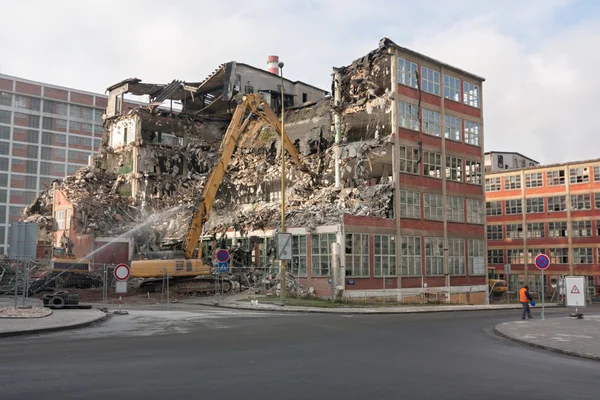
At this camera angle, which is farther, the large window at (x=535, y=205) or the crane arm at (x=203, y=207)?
the large window at (x=535, y=205)

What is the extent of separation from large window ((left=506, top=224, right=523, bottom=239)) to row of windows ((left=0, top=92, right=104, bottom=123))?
75.0 m

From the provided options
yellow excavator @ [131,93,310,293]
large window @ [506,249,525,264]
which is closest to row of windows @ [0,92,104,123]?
yellow excavator @ [131,93,310,293]

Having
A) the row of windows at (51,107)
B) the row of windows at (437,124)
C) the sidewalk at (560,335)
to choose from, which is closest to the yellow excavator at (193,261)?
the row of windows at (437,124)

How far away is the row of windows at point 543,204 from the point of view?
206 ft

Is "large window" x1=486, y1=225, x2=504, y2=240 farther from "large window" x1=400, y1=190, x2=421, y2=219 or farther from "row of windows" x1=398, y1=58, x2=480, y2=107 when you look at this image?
"large window" x1=400, y1=190, x2=421, y2=219

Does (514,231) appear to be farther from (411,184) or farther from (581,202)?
(411,184)

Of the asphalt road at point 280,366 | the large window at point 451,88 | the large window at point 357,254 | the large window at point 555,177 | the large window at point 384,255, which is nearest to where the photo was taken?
the asphalt road at point 280,366

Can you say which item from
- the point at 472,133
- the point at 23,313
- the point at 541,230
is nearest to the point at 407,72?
the point at 472,133

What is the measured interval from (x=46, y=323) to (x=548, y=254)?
201ft

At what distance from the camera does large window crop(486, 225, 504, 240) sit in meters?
70.1

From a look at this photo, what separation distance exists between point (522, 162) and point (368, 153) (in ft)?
164

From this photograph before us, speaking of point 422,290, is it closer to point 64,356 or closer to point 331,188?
point 331,188

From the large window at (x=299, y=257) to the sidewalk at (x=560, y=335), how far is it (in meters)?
16.9

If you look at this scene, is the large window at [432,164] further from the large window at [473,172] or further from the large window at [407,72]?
the large window at [407,72]
